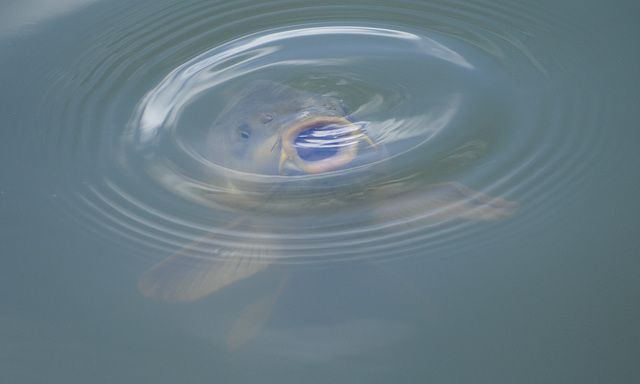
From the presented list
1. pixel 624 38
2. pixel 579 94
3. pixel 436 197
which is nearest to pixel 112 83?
pixel 436 197

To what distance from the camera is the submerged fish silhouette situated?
47.8 inches

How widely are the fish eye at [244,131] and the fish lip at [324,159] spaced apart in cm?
9

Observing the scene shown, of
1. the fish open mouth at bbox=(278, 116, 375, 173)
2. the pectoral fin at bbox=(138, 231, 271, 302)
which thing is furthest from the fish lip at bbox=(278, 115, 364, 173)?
the pectoral fin at bbox=(138, 231, 271, 302)

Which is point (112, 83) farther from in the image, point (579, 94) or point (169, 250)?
point (579, 94)

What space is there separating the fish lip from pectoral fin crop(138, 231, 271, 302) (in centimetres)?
27

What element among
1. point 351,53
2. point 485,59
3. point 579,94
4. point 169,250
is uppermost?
point 351,53

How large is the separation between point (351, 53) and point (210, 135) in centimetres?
54

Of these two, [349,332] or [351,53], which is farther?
[351,53]

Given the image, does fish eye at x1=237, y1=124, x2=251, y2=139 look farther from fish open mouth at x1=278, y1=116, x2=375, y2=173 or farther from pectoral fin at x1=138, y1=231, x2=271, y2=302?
pectoral fin at x1=138, y1=231, x2=271, y2=302

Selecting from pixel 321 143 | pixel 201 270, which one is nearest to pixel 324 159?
pixel 321 143

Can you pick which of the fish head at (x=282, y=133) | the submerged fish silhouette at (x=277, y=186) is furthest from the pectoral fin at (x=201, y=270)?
the fish head at (x=282, y=133)

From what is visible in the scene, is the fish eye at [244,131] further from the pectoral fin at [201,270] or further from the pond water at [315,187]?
the pectoral fin at [201,270]

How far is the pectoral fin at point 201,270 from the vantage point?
1.19 meters

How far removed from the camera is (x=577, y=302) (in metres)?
1.14
